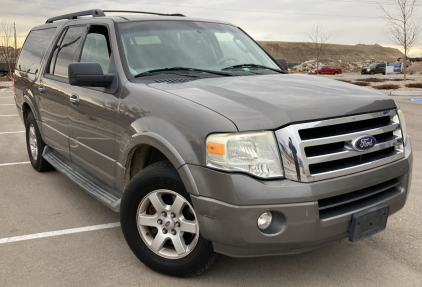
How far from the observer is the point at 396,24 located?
85.9ft

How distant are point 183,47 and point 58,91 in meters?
1.56

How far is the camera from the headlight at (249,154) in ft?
8.05

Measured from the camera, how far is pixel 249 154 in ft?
8.12

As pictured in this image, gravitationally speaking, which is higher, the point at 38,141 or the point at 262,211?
the point at 262,211

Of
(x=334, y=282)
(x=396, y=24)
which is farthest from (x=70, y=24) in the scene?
(x=396, y=24)

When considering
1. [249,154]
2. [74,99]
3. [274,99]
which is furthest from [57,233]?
[274,99]

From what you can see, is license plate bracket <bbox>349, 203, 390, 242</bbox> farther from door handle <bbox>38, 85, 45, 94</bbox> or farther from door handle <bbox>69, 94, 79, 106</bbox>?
door handle <bbox>38, 85, 45, 94</bbox>

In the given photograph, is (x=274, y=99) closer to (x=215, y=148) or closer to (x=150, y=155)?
(x=215, y=148)

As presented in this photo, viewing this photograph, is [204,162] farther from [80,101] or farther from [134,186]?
[80,101]

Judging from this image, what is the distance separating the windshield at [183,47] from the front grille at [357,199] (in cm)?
170

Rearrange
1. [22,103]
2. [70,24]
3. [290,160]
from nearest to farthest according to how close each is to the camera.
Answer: [290,160] → [70,24] → [22,103]

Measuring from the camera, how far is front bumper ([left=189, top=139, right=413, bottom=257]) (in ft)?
7.92

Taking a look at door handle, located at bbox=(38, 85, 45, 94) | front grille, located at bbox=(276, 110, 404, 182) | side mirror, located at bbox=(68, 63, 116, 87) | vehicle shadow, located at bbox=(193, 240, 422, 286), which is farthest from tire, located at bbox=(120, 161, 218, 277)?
door handle, located at bbox=(38, 85, 45, 94)

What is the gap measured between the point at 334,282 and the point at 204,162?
129 cm
